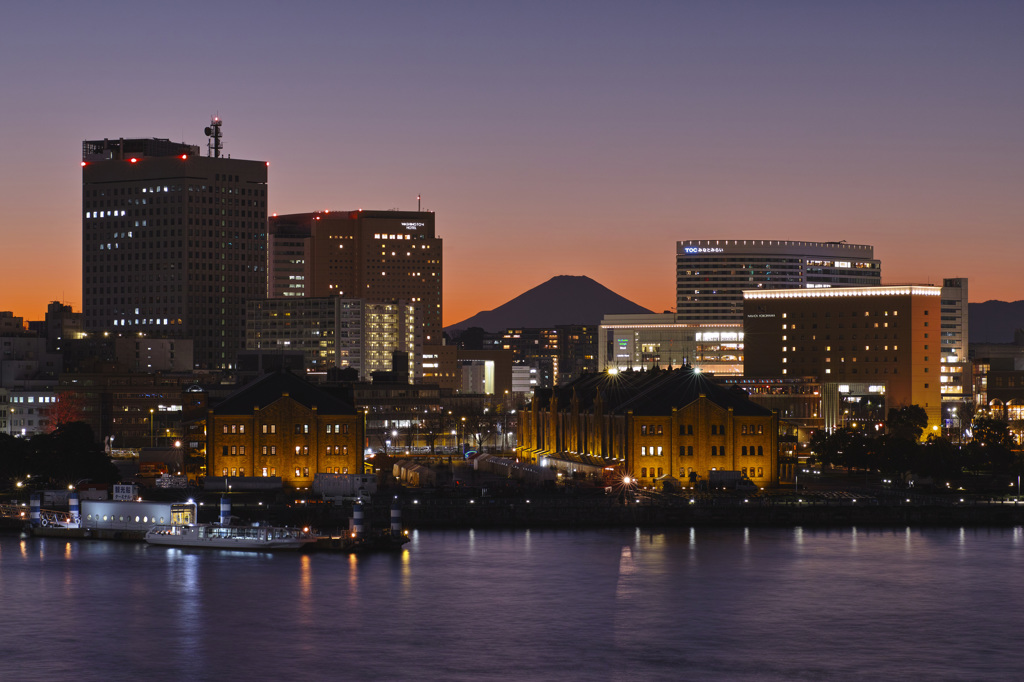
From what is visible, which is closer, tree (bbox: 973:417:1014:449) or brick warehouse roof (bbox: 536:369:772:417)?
brick warehouse roof (bbox: 536:369:772:417)

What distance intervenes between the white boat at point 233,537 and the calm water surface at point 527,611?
1.77 meters

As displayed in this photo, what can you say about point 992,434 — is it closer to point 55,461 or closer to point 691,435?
point 691,435

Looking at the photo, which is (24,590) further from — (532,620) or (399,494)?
(399,494)

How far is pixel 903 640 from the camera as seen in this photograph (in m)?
77.1

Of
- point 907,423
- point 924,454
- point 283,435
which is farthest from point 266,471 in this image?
point 907,423

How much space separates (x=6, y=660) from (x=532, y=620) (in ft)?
84.8

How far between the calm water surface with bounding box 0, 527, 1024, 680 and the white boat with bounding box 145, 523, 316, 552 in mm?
1774

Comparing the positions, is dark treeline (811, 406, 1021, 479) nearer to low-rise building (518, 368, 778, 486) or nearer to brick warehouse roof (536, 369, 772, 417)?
brick warehouse roof (536, 369, 772, 417)

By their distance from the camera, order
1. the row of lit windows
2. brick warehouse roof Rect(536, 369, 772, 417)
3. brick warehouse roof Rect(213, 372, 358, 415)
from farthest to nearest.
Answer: brick warehouse roof Rect(536, 369, 772, 417) → brick warehouse roof Rect(213, 372, 358, 415) → the row of lit windows

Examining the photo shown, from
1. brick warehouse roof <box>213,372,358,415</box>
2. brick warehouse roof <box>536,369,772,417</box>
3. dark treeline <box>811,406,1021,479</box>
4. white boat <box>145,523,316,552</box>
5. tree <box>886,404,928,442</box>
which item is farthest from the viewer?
tree <box>886,404,928,442</box>

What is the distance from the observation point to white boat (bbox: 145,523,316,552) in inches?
4262

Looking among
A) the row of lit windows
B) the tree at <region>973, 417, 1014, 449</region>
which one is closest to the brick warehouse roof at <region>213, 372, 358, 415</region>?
the row of lit windows

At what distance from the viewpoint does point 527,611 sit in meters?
83.5

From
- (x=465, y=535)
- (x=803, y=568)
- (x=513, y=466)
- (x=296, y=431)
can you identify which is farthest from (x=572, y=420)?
(x=803, y=568)
